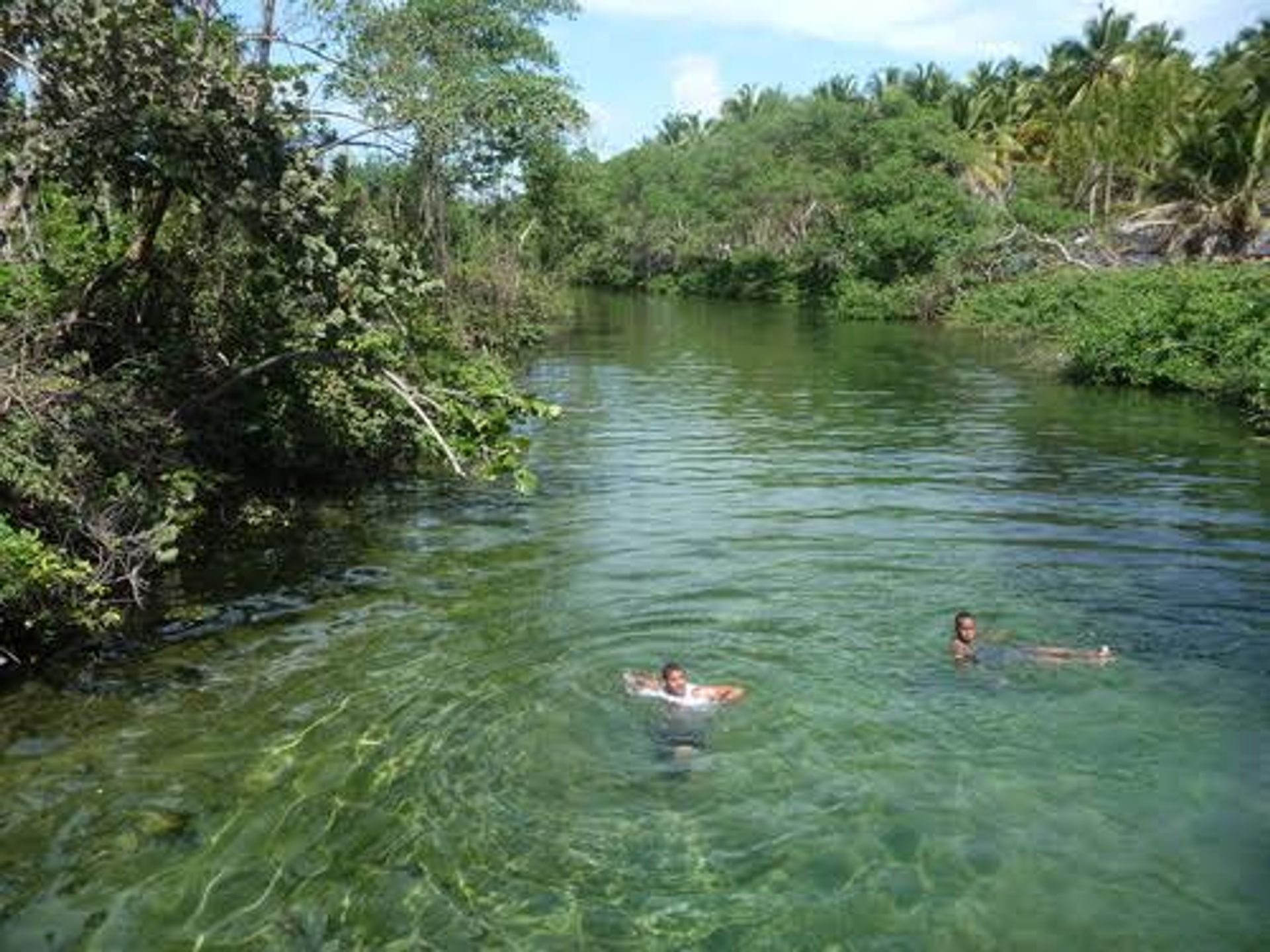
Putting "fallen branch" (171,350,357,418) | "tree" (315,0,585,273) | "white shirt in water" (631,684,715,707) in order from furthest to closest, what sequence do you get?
"tree" (315,0,585,273) < "fallen branch" (171,350,357,418) < "white shirt in water" (631,684,715,707)

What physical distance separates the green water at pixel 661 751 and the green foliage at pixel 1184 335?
32.8 feet

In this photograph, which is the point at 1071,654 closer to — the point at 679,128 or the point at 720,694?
the point at 720,694

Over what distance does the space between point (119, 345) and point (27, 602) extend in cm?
587

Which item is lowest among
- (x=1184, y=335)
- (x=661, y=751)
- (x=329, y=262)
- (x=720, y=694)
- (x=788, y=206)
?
(x=661, y=751)

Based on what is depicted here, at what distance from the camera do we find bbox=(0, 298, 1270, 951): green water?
8820mm

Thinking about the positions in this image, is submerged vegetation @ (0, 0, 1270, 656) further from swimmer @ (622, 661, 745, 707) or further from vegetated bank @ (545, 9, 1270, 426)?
swimmer @ (622, 661, 745, 707)

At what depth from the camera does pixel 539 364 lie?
42.1 meters

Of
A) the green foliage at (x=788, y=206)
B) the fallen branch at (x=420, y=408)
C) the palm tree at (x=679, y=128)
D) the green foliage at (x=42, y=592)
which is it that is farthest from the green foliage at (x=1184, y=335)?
the palm tree at (x=679, y=128)

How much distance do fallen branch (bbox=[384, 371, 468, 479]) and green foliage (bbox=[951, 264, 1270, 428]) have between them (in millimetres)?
19406

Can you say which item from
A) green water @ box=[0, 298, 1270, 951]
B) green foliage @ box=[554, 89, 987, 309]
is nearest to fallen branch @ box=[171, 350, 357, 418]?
green water @ box=[0, 298, 1270, 951]

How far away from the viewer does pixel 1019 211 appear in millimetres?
67438

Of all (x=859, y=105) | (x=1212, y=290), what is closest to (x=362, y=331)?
(x=1212, y=290)

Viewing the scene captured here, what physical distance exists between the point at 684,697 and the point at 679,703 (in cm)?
7

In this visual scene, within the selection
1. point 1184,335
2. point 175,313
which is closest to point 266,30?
point 175,313
